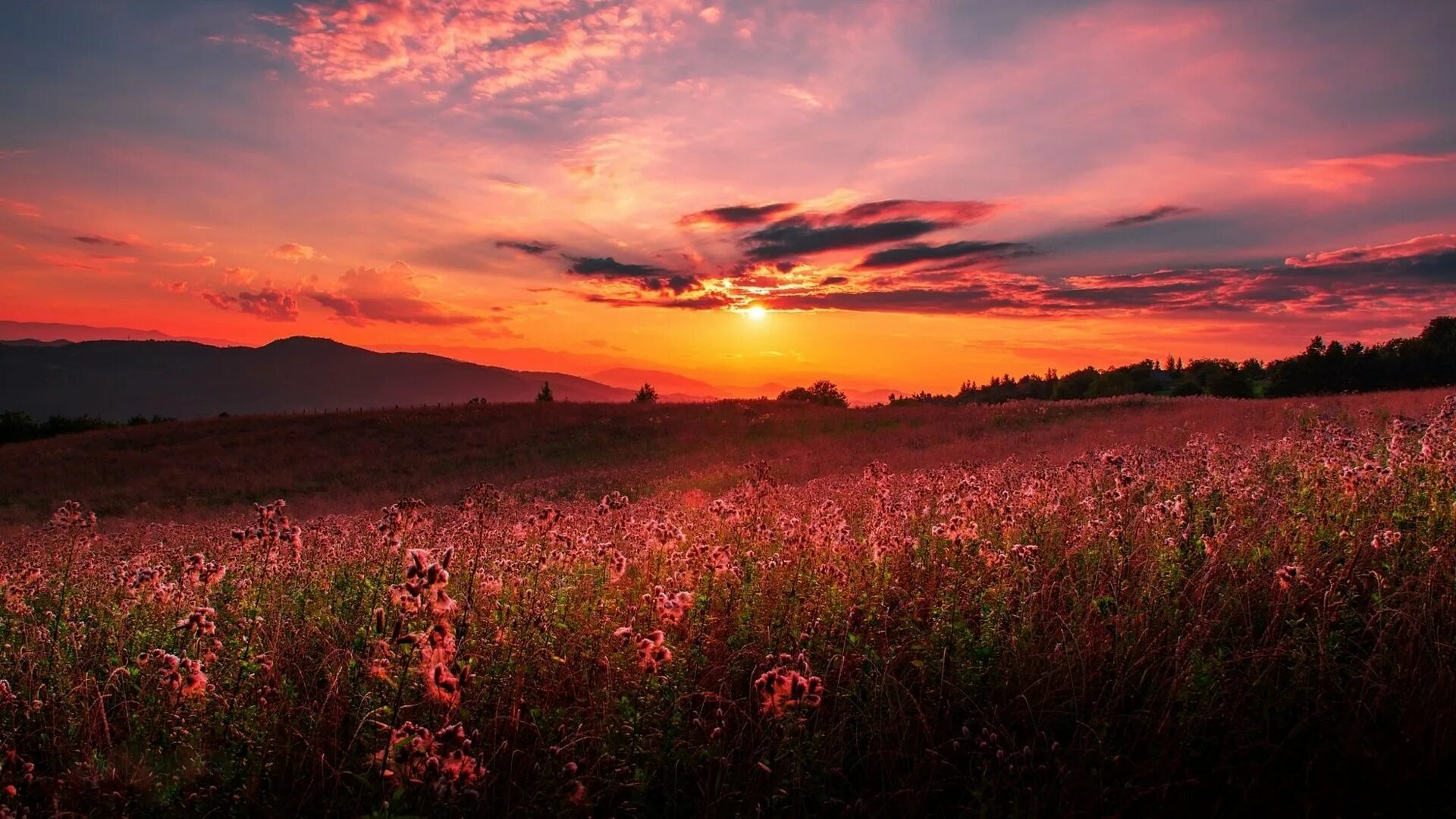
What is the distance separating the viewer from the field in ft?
11.9

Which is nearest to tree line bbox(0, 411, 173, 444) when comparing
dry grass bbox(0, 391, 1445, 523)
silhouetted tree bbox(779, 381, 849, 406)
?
dry grass bbox(0, 391, 1445, 523)

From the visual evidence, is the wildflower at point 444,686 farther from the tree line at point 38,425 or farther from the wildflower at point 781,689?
the tree line at point 38,425

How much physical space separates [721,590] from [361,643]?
96.7 inches

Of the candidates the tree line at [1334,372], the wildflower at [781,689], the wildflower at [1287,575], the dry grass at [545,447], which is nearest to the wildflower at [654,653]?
the wildflower at [781,689]

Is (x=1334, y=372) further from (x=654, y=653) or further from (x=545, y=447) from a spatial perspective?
(x=654, y=653)

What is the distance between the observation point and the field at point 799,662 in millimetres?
3623

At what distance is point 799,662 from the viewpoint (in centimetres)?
433

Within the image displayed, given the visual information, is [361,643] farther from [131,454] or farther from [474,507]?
[131,454]

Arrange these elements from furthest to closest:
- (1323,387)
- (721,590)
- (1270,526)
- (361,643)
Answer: (1323,387)
(1270,526)
(721,590)
(361,643)

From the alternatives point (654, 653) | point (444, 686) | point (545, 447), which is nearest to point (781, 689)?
point (654, 653)

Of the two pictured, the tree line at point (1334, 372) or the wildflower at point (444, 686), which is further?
the tree line at point (1334, 372)

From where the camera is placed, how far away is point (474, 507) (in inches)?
294

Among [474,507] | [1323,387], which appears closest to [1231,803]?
[474,507]

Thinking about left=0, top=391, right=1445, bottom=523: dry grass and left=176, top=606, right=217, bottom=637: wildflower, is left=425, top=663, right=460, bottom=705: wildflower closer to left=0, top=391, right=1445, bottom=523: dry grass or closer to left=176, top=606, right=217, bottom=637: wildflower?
left=176, top=606, right=217, bottom=637: wildflower
